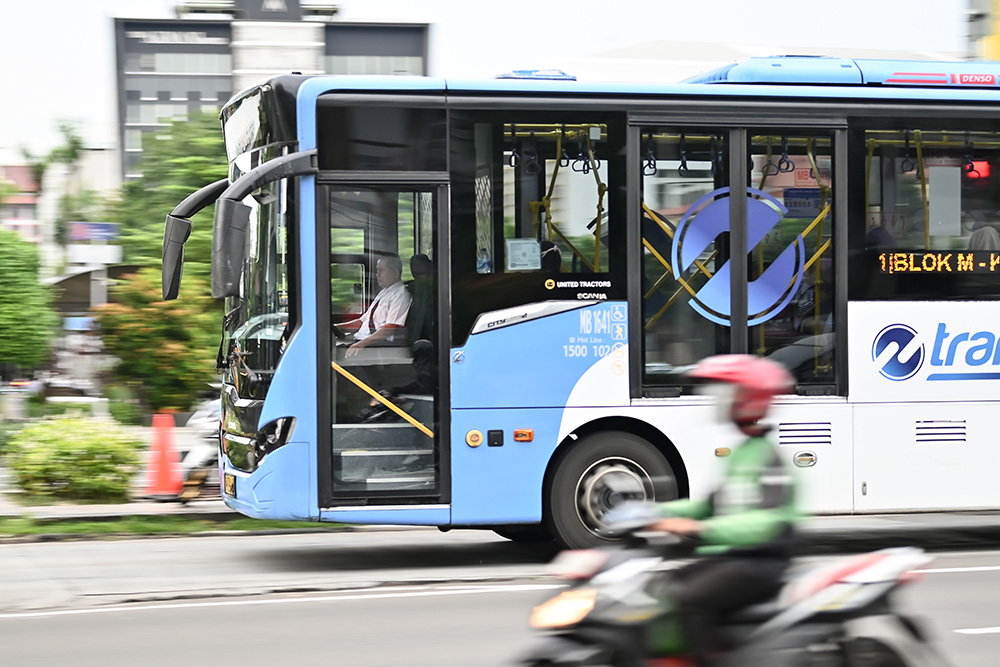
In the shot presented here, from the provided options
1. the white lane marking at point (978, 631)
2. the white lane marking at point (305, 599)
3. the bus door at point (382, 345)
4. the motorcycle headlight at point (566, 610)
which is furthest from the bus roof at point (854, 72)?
the motorcycle headlight at point (566, 610)

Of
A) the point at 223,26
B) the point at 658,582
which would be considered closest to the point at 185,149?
the point at 658,582

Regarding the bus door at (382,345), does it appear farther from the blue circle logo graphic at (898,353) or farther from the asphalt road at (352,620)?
the blue circle logo graphic at (898,353)

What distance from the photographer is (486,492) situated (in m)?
9.05

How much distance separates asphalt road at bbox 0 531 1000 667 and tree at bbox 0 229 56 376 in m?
14.8

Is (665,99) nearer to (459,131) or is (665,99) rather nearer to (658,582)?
(459,131)

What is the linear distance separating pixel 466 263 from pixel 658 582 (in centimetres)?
488

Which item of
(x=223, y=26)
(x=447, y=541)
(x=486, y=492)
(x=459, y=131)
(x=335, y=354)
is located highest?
(x=223, y=26)

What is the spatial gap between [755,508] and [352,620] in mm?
3782

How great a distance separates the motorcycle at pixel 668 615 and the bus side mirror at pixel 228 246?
4.43m

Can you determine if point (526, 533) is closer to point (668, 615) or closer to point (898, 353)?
point (898, 353)

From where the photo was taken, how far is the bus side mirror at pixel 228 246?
27.2 ft

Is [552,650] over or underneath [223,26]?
underneath

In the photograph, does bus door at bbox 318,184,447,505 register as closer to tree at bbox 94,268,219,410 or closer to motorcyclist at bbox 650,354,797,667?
motorcyclist at bbox 650,354,797,667

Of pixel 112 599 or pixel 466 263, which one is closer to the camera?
pixel 112 599
